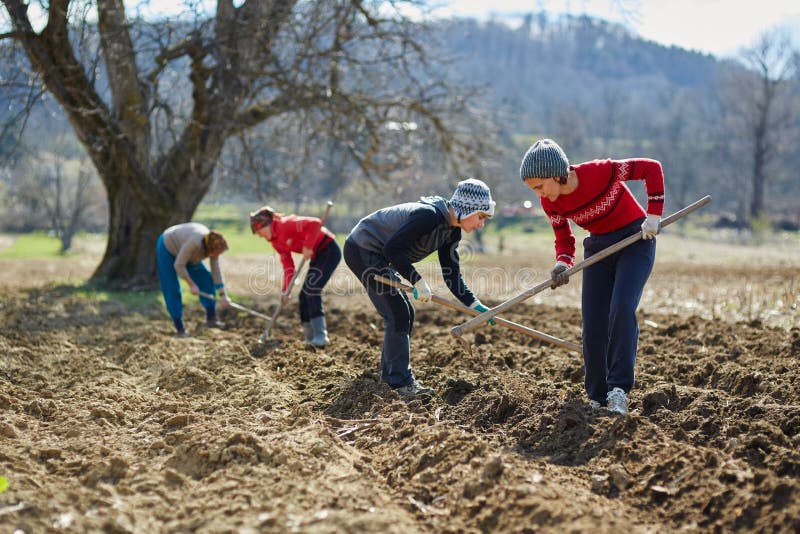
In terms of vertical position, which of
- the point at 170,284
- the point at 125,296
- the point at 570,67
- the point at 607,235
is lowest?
the point at 125,296

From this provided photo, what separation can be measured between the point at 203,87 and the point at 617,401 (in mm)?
9577

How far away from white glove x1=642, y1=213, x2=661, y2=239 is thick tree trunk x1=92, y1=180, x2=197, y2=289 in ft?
30.7

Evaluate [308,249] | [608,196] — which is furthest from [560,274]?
[308,249]

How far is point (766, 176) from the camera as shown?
160ft

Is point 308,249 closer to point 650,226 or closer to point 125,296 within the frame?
point 650,226

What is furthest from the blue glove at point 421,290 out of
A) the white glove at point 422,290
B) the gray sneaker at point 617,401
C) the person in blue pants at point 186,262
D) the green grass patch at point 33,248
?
the green grass patch at point 33,248

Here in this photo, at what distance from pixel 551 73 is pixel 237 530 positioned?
15126 cm

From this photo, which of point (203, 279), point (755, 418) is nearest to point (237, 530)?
point (755, 418)

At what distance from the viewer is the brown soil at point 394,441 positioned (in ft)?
10.6

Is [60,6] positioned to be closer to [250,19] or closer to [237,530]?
[250,19]

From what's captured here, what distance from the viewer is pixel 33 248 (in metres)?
34.1

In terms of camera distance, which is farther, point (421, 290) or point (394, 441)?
point (421, 290)

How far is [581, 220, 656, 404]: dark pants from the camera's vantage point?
4434 millimetres

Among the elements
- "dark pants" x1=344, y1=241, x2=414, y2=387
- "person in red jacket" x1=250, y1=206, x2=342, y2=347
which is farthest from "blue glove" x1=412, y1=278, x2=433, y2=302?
"person in red jacket" x1=250, y1=206, x2=342, y2=347
